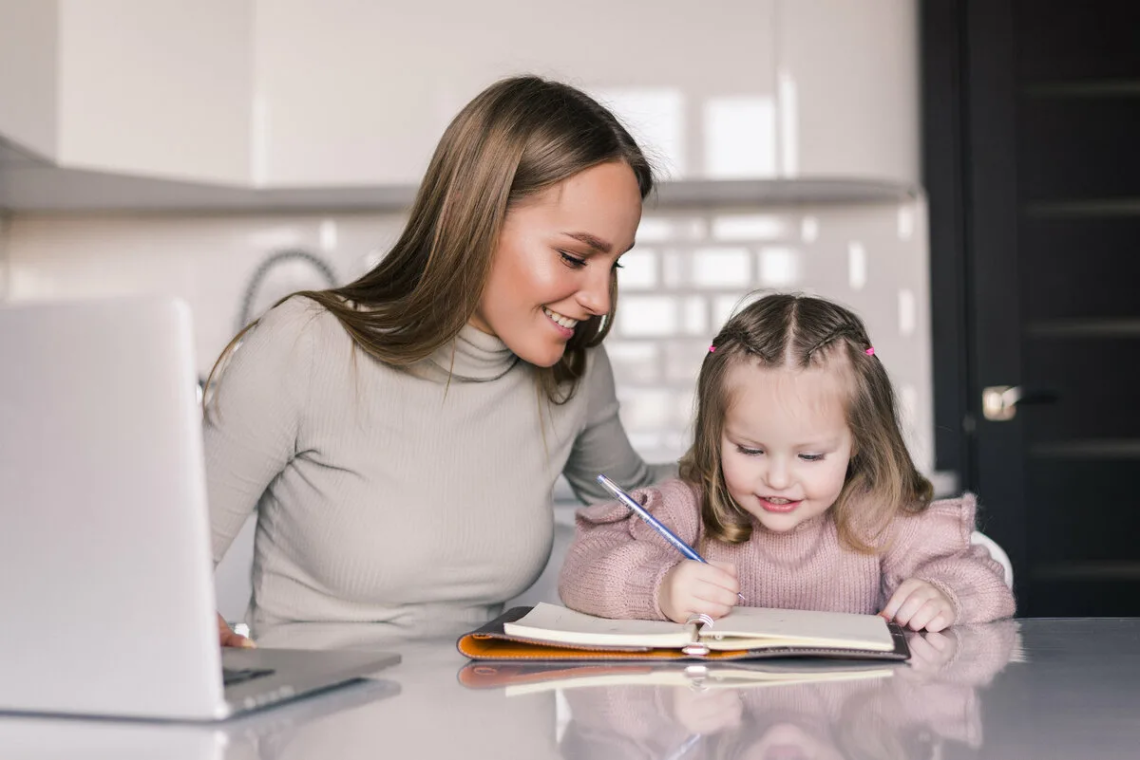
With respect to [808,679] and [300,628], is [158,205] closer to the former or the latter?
[300,628]

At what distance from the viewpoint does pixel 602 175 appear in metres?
1.44

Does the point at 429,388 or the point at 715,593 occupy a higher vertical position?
the point at 429,388

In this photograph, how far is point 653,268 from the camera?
306 centimetres

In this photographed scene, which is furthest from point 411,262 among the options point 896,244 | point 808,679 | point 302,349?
point 896,244

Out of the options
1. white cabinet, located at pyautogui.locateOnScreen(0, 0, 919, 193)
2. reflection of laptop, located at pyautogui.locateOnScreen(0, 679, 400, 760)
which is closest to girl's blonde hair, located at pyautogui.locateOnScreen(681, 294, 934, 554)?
reflection of laptop, located at pyautogui.locateOnScreen(0, 679, 400, 760)

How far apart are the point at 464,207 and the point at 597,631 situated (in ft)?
1.85

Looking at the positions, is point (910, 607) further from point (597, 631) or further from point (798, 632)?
point (597, 631)

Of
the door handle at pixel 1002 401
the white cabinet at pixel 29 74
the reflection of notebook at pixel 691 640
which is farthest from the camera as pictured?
the door handle at pixel 1002 401

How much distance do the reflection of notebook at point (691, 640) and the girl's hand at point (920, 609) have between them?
0.29 ft

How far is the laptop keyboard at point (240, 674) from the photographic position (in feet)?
2.85

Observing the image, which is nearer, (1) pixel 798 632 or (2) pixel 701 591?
(1) pixel 798 632

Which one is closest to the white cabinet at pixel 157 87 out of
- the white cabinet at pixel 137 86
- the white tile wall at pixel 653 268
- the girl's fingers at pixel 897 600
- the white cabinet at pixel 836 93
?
the white cabinet at pixel 137 86

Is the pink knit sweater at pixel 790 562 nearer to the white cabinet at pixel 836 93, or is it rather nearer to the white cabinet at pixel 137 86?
the white cabinet at pixel 836 93

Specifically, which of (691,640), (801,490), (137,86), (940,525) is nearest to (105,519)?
Result: (691,640)
